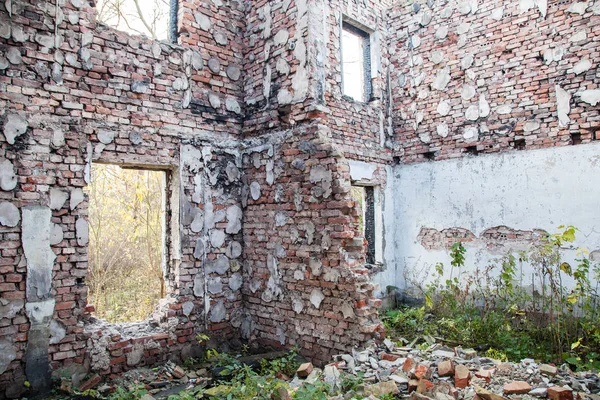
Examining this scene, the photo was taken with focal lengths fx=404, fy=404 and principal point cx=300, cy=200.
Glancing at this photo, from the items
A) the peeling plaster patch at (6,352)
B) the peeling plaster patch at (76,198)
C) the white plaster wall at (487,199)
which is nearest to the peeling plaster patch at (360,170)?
the white plaster wall at (487,199)

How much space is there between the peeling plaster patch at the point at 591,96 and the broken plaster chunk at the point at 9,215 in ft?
24.2

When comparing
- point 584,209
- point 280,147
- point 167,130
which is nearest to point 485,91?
point 584,209

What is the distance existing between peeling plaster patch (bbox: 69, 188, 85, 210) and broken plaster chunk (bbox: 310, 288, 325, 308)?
2.91 metres

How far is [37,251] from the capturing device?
4195mm

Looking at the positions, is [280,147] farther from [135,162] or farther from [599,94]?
[599,94]

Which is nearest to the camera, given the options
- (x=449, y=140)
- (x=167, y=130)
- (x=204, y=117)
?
(x=167, y=130)

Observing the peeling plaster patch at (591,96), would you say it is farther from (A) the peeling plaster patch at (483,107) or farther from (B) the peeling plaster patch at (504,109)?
(A) the peeling plaster patch at (483,107)

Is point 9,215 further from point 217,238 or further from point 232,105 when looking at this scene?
point 232,105

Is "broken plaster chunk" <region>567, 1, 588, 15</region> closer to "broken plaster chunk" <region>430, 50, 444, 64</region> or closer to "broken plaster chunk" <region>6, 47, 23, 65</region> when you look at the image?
"broken plaster chunk" <region>430, 50, 444, 64</region>

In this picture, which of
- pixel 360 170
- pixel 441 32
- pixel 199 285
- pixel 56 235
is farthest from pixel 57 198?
pixel 441 32

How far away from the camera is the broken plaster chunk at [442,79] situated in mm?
7332

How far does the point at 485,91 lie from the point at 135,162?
5.68m

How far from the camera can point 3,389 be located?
3959 millimetres

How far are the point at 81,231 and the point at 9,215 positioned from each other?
67 centimetres
